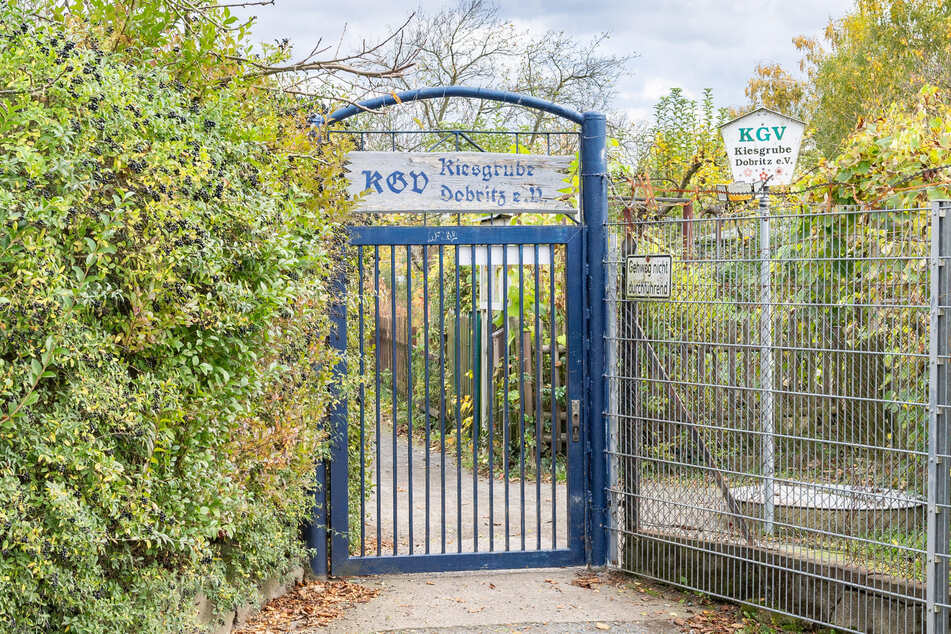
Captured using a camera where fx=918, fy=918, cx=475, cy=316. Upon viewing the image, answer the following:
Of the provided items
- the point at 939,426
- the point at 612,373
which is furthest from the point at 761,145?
the point at 939,426

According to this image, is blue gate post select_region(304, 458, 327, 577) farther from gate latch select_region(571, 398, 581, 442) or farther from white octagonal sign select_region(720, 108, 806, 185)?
white octagonal sign select_region(720, 108, 806, 185)

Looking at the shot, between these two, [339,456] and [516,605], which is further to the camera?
[339,456]

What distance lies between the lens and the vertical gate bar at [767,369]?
15.8ft

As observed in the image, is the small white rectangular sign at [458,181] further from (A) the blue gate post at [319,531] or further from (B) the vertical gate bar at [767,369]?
(A) the blue gate post at [319,531]

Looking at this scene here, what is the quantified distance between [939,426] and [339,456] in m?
3.34

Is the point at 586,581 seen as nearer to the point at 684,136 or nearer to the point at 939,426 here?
the point at 939,426

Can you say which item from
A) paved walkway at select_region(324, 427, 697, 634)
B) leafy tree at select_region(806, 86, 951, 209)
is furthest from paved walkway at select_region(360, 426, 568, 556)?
leafy tree at select_region(806, 86, 951, 209)

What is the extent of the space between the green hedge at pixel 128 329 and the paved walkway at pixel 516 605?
130cm

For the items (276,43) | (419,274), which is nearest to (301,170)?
(276,43)

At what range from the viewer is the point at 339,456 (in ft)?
18.6

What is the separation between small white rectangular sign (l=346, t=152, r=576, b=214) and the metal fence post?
236 centimetres

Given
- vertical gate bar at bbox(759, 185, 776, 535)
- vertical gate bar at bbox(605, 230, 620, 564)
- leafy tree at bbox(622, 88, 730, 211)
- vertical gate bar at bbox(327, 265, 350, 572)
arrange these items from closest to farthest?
1. vertical gate bar at bbox(759, 185, 776, 535)
2. vertical gate bar at bbox(327, 265, 350, 572)
3. vertical gate bar at bbox(605, 230, 620, 564)
4. leafy tree at bbox(622, 88, 730, 211)

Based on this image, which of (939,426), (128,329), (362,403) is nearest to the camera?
(128,329)

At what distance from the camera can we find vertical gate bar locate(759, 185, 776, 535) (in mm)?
4801
